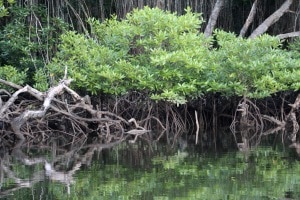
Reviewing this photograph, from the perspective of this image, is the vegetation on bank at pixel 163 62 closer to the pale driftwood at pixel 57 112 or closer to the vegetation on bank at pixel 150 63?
the vegetation on bank at pixel 150 63

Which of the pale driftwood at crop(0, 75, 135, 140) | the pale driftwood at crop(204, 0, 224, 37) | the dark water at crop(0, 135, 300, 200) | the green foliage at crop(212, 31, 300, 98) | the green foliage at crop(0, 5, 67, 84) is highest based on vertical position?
the pale driftwood at crop(204, 0, 224, 37)

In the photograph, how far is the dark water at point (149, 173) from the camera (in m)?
6.70

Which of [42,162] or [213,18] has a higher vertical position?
[213,18]

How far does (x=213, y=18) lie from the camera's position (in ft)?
47.7

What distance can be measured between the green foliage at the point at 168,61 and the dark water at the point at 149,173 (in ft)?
6.19

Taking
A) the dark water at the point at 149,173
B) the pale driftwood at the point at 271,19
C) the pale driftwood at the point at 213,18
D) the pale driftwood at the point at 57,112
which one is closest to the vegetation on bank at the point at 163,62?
the pale driftwood at the point at 57,112

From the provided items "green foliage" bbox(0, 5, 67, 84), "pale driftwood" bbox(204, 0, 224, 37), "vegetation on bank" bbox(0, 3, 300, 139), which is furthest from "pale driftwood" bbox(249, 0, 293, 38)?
"green foliage" bbox(0, 5, 67, 84)

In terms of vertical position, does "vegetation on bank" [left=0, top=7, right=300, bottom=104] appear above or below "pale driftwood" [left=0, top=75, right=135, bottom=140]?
above

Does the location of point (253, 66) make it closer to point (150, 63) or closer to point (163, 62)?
point (163, 62)

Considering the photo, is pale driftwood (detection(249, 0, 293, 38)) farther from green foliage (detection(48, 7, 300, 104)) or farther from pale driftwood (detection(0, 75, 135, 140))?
pale driftwood (detection(0, 75, 135, 140))

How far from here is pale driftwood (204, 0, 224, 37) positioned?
572 inches

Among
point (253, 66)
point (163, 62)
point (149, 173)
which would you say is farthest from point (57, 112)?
point (149, 173)

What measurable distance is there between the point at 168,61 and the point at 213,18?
279 cm

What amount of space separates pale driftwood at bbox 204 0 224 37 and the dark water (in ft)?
14.7
